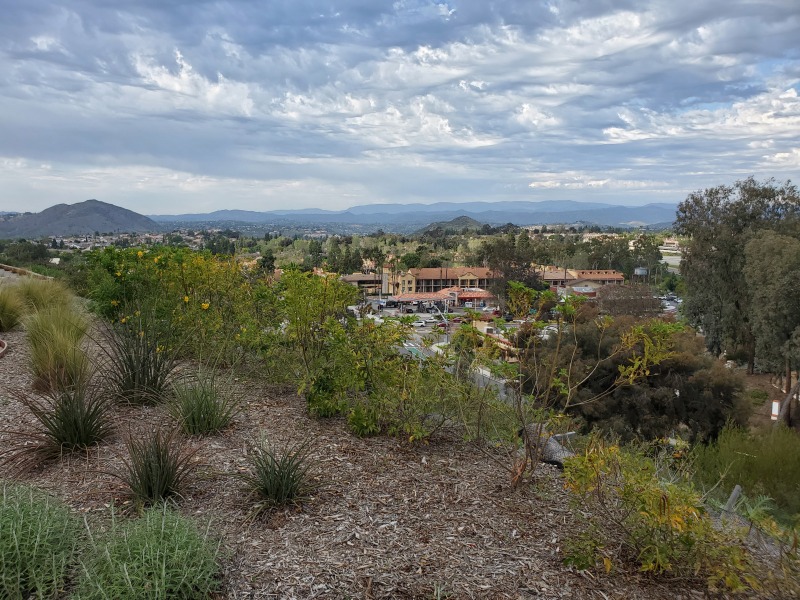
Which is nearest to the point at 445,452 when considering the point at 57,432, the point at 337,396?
the point at 337,396

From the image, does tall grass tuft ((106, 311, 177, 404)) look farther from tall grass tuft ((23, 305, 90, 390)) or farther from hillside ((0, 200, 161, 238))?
hillside ((0, 200, 161, 238))

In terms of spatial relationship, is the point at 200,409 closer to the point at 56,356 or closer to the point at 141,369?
the point at 141,369

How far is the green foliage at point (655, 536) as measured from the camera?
2924mm

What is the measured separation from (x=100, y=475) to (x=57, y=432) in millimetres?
625

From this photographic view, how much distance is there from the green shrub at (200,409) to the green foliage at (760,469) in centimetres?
496

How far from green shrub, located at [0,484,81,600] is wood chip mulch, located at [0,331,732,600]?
0.37 m

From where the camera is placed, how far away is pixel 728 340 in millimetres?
29641

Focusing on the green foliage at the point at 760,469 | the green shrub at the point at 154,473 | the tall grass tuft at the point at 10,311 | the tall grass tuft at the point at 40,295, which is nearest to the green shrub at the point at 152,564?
the green shrub at the point at 154,473

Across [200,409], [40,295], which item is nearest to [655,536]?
[200,409]

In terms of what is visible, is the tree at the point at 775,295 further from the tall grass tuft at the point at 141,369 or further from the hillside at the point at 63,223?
the hillside at the point at 63,223

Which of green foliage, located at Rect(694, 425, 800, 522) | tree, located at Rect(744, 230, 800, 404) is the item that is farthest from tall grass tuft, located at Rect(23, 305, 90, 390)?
tree, located at Rect(744, 230, 800, 404)

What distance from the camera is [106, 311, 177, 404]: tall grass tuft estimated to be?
5383mm

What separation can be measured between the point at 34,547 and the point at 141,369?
277 cm

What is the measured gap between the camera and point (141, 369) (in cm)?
547
